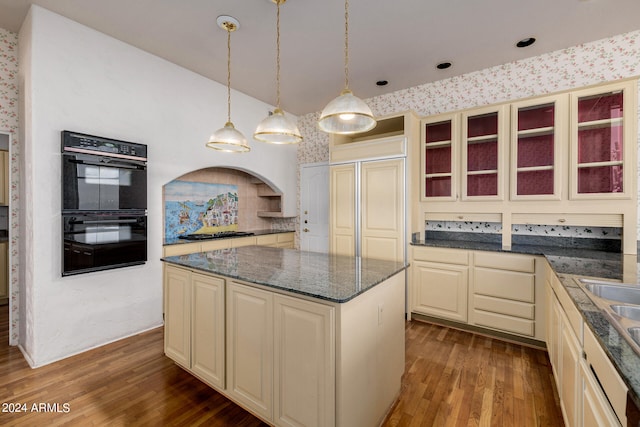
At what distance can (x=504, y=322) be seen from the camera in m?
2.71

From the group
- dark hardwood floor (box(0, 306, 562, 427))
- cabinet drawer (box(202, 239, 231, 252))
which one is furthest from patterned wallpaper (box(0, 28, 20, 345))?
cabinet drawer (box(202, 239, 231, 252))

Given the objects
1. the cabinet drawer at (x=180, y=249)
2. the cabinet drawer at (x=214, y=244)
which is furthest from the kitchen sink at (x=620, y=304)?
the cabinet drawer at (x=180, y=249)

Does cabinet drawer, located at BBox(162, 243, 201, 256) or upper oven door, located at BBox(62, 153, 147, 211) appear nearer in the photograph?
upper oven door, located at BBox(62, 153, 147, 211)

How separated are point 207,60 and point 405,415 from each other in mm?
3691

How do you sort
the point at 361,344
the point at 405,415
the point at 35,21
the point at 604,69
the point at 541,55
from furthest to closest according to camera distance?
the point at 541,55
the point at 604,69
the point at 35,21
the point at 405,415
the point at 361,344

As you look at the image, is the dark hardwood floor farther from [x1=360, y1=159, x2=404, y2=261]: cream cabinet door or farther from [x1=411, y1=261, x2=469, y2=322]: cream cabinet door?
[x1=360, y1=159, x2=404, y2=261]: cream cabinet door

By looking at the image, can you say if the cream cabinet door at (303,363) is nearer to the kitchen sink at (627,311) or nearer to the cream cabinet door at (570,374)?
the cream cabinet door at (570,374)

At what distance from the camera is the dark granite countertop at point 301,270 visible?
1.43 m

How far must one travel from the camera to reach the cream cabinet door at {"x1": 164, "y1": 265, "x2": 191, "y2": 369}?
2.03 metres

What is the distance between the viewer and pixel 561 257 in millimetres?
2324

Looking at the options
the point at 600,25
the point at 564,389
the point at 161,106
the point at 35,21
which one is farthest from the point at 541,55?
the point at 35,21

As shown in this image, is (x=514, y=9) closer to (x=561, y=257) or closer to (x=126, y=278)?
(x=561, y=257)

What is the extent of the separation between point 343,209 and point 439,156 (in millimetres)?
1330

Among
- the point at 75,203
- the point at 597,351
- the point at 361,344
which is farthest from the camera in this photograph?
the point at 75,203
